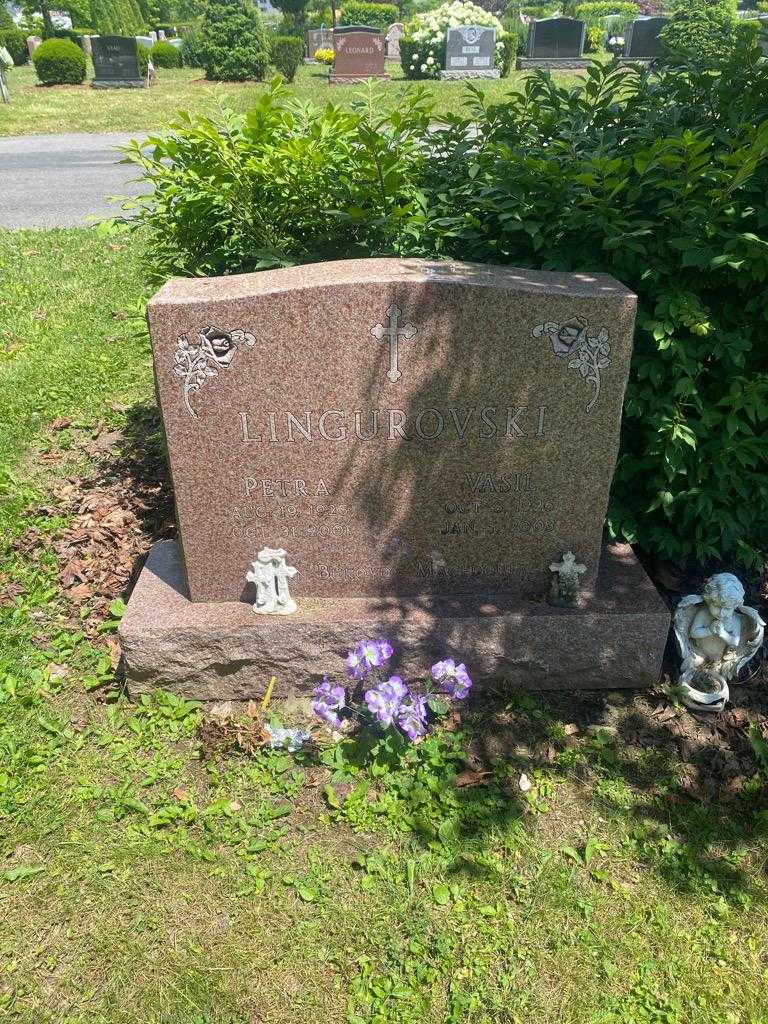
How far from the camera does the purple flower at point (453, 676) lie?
3215mm

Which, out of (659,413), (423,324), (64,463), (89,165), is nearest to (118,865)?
(423,324)

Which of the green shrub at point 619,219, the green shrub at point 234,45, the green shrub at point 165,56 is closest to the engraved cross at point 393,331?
the green shrub at point 619,219

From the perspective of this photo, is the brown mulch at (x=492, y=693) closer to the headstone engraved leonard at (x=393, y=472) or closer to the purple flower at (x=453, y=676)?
the headstone engraved leonard at (x=393, y=472)

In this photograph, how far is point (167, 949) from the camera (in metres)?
2.62

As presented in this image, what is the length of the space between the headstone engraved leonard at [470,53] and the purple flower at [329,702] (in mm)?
25124

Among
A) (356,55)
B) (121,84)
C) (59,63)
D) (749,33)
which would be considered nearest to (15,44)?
(59,63)

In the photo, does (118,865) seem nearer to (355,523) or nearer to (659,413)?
(355,523)

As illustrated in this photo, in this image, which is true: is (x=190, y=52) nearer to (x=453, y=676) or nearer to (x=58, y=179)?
(x=58, y=179)

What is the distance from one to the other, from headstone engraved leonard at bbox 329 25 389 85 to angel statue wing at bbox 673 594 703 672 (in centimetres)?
2399

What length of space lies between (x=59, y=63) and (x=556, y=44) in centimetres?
1647

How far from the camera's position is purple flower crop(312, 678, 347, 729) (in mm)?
3244

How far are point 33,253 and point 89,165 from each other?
6.71 meters

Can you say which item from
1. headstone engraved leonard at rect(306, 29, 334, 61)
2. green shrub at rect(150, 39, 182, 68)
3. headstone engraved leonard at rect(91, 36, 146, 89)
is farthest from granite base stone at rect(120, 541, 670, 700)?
headstone engraved leonard at rect(306, 29, 334, 61)

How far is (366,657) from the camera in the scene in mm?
3211
